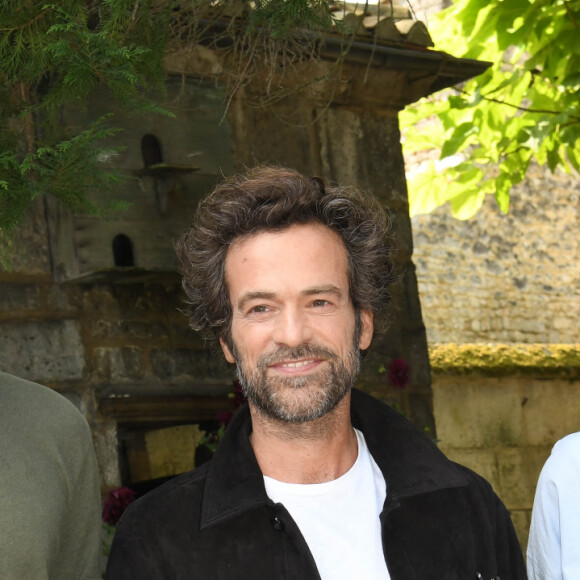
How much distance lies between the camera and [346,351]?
268cm

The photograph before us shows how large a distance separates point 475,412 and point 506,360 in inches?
20.6

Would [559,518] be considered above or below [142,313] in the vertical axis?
below

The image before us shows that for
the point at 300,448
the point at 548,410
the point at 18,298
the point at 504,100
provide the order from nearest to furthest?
the point at 300,448 → the point at 18,298 → the point at 504,100 → the point at 548,410

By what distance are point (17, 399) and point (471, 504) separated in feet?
3.61

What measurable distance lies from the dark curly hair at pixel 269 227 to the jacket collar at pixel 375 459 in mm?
252

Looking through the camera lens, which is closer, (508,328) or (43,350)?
(43,350)

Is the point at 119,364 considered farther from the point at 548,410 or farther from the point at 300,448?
the point at 548,410

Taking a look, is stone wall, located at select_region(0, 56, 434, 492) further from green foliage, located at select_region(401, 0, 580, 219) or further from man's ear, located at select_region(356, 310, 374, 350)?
man's ear, located at select_region(356, 310, 374, 350)

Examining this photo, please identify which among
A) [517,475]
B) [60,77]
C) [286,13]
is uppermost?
[286,13]

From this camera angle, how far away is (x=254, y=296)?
2.65 metres

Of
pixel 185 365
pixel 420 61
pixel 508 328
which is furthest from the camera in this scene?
pixel 508 328

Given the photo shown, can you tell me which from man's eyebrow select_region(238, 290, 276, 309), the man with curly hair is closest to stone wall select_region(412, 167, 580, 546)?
the man with curly hair

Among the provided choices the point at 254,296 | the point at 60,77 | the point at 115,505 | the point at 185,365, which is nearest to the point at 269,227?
the point at 254,296

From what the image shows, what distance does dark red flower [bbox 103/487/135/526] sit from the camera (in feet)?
14.0
